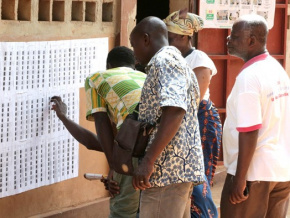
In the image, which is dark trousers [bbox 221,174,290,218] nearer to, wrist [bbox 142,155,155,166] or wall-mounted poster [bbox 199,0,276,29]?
wrist [bbox 142,155,155,166]

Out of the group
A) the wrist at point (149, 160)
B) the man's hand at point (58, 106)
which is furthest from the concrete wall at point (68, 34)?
the wrist at point (149, 160)

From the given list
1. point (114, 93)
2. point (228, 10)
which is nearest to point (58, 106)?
point (114, 93)

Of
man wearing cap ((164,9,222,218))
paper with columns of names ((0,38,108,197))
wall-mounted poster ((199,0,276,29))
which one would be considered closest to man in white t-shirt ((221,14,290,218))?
man wearing cap ((164,9,222,218))

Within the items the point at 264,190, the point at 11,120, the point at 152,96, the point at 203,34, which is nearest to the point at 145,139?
the point at 152,96

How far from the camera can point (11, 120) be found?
4934 mm

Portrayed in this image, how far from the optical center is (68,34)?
17.9ft

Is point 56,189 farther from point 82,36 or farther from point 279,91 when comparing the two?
point 279,91

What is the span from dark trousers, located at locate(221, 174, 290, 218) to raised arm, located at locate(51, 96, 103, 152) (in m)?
0.88

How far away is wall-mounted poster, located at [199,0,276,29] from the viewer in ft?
25.6

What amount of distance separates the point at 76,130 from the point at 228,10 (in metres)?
3.51

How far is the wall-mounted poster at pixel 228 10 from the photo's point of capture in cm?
780

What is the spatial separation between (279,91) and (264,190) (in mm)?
592

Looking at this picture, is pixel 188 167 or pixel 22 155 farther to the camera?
pixel 22 155

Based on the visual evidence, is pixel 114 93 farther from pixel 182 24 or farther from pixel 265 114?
pixel 182 24
